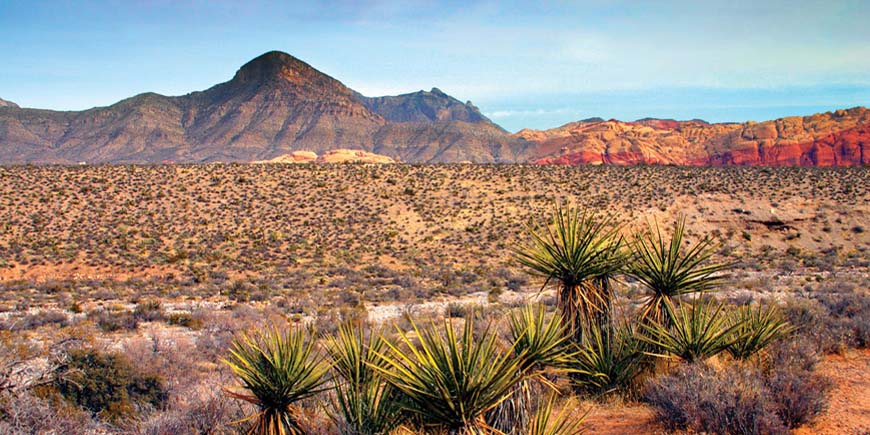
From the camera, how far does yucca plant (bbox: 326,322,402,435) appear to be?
17.2 feet

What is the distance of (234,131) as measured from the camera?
11881 centimetres

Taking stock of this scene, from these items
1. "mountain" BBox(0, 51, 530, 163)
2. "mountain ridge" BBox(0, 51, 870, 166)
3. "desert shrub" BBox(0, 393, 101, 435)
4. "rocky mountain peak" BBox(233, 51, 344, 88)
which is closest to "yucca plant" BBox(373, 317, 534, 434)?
"desert shrub" BBox(0, 393, 101, 435)

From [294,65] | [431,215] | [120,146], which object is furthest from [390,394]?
[294,65]

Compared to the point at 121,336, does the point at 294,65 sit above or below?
above

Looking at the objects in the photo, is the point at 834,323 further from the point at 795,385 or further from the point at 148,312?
the point at 148,312

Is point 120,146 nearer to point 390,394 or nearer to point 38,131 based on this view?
point 38,131

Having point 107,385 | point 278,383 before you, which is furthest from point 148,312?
point 278,383

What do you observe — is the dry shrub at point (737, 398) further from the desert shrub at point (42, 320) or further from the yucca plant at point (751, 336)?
the desert shrub at point (42, 320)

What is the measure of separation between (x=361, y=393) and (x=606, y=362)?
412 centimetres

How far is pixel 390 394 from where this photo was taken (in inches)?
219

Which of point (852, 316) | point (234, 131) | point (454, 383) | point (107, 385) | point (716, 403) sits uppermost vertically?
point (234, 131)

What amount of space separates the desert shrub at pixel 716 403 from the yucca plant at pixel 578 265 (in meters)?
1.30

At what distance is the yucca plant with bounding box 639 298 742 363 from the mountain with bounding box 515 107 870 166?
261 feet

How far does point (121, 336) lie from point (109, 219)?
25406mm
